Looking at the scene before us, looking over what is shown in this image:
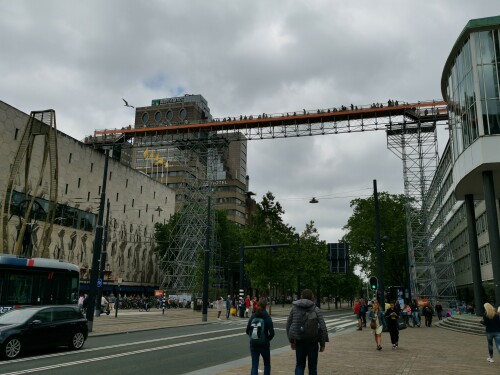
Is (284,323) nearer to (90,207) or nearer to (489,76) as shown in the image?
(489,76)

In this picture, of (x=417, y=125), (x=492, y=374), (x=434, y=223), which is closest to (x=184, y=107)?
(x=434, y=223)

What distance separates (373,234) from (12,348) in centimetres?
5645

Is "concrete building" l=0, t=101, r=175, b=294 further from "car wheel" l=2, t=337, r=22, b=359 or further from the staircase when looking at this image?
the staircase

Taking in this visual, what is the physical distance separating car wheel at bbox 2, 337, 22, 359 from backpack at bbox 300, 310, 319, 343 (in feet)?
30.2

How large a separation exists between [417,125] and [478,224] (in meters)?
12.6

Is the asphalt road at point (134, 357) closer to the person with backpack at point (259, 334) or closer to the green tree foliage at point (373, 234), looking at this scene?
the person with backpack at point (259, 334)

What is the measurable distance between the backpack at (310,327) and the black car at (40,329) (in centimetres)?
921

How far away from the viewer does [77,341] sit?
15.2 meters

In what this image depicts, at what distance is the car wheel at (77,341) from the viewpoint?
1497 cm

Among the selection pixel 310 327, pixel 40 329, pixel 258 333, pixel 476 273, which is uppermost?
pixel 476 273

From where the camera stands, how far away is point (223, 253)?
82688 mm

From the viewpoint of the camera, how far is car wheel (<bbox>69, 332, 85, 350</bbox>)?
15.0 metres

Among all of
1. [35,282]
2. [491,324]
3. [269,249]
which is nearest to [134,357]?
[35,282]

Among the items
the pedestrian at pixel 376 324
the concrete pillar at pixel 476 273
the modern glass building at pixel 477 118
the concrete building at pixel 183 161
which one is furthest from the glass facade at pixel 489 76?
the concrete building at pixel 183 161
